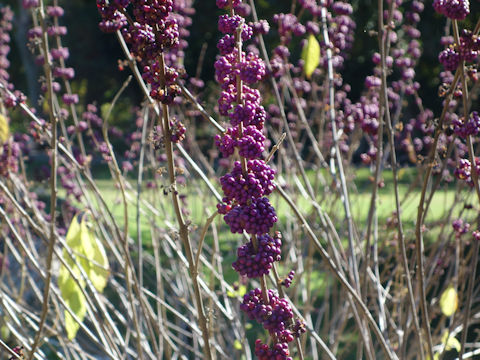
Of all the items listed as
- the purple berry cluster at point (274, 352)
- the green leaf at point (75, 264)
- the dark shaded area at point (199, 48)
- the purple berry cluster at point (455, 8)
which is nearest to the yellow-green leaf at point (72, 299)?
the green leaf at point (75, 264)

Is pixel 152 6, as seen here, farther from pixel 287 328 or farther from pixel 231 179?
pixel 287 328

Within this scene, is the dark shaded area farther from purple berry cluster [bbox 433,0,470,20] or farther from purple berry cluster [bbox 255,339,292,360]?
purple berry cluster [bbox 255,339,292,360]

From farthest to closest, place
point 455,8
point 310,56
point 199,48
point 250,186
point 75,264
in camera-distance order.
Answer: point 199,48 → point 310,56 → point 75,264 → point 455,8 → point 250,186

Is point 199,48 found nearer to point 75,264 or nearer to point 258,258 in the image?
point 75,264

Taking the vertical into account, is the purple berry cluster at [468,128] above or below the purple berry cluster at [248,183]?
above

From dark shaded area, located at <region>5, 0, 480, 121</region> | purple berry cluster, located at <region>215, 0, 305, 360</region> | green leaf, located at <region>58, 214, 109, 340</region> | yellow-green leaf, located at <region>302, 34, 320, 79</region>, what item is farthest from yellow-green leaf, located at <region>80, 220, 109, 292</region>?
dark shaded area, located at <region>5, 0, 480, 121</region>

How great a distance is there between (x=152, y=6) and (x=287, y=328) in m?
0.66

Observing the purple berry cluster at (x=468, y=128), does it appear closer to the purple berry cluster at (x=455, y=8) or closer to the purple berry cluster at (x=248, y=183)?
the purple berry cluster at (x=455, y=8)

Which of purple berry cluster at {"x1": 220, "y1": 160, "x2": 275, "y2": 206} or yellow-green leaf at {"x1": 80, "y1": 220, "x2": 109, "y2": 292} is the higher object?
purple berry cluster at {"x1": 220, "y1": 160, "x2": 275, "y2": 206}

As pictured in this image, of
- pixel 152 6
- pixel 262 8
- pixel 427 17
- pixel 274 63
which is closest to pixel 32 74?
pixel 262 8

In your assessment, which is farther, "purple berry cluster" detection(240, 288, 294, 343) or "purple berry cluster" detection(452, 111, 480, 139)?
"purple berry cluster" detection(452, 111, 480, 139)

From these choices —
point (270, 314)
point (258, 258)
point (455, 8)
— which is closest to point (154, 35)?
point (258, 258)

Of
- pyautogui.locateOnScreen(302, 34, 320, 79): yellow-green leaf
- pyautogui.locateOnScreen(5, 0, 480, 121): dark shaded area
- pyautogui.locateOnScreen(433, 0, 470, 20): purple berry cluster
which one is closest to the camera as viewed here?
pyautogui.locateOnScreen(433, 0, 470, 20): purple berry cluster

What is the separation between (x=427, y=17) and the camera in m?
13.2
